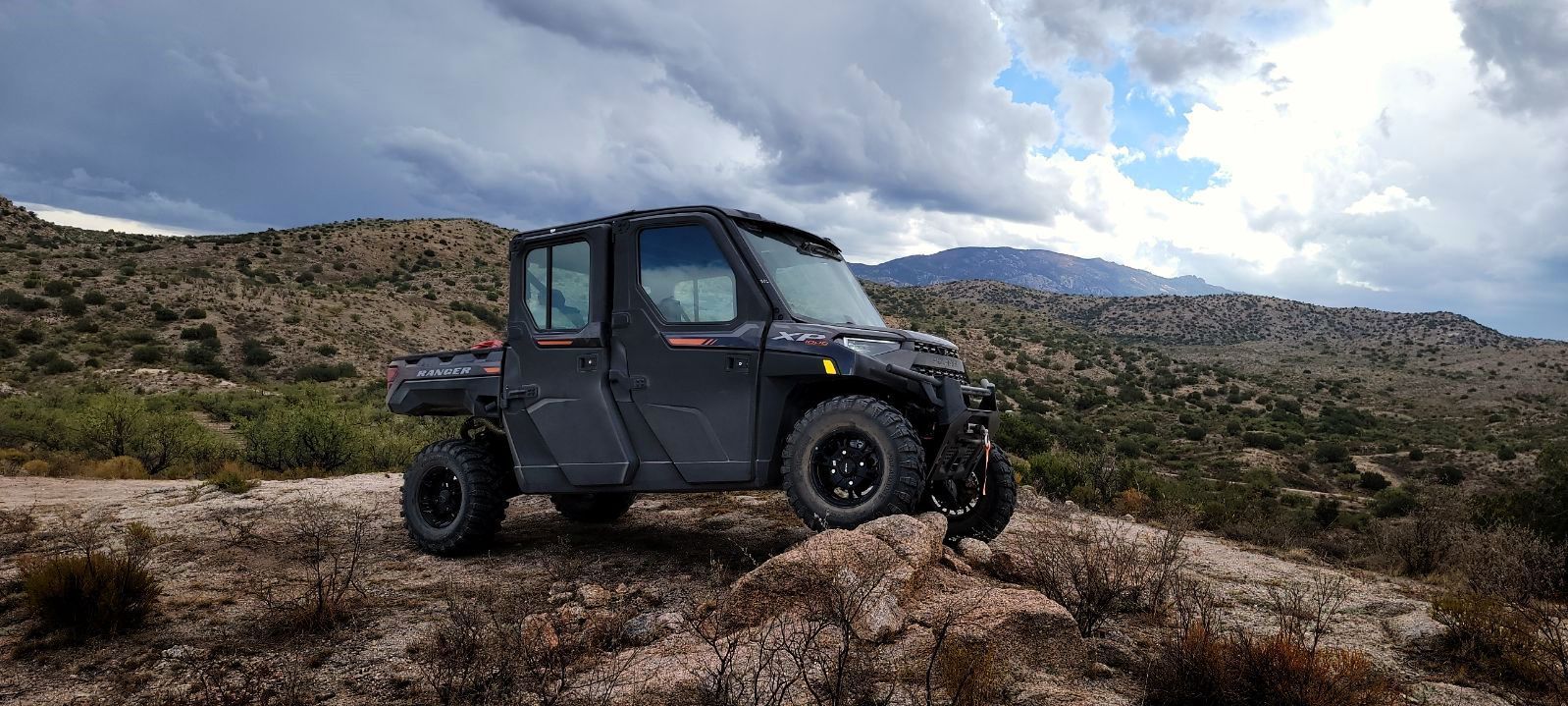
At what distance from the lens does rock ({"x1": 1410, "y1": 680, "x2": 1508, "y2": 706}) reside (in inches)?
141

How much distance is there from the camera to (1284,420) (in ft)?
126

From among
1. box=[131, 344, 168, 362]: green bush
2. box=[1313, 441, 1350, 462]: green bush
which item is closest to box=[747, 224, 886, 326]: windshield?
box=[1313, 441, 1350, 462]: green bush

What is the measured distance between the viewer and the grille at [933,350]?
5344 mm

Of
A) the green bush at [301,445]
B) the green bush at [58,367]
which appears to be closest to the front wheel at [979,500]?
the green bush at [301,445]

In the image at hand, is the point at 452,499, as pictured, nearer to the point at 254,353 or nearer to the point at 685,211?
the point at 685,211

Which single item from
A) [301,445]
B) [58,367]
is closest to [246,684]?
[301,445]

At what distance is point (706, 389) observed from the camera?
17.9ft

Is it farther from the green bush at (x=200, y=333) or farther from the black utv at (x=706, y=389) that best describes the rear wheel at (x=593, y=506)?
the green bush at (x=200, y=333)

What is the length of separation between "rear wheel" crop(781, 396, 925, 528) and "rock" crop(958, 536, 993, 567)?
81 centimetres

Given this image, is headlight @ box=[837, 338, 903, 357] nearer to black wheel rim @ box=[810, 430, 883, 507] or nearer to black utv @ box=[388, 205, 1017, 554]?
black utv @ box=[388, 205, 1017, 554]

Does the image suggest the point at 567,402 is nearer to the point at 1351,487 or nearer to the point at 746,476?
the point at 746,476

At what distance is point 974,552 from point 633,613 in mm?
2301

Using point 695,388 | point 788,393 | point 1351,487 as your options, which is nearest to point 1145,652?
point 788,393

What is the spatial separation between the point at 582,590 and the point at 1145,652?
326 cm
